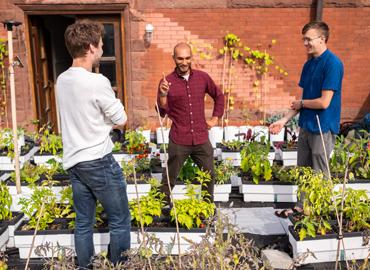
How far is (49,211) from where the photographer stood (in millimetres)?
3637

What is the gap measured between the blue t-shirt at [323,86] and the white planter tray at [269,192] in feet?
3.37

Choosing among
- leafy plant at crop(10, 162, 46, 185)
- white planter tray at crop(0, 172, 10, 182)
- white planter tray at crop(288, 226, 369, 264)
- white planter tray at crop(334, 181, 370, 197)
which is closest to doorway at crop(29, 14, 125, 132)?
white planter tray at crop(0, 172, 10, 182)

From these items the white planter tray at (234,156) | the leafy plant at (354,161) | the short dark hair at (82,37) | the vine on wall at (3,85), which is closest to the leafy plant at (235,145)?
the white planter tray at (234,156)

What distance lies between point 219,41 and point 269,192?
3276 millimetres

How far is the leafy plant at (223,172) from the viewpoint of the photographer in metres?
4.65

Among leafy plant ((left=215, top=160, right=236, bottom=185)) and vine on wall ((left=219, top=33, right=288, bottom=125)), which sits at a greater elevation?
vine on wall ((left=219, top=33, right=288, bottom=125))

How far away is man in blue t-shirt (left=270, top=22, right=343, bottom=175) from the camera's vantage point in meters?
3.42

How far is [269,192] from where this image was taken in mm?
4504

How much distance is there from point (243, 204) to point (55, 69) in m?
5.63

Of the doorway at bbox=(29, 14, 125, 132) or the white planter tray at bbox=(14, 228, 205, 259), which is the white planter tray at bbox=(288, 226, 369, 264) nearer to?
the white planter tray at bbox=(14, 228, 205, 259)

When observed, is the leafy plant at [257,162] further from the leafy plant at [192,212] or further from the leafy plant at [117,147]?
the leafy plant at [117,147]

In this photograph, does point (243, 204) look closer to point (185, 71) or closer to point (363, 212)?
point (363, 212)

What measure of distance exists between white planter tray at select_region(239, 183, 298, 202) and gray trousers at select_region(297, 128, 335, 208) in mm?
645

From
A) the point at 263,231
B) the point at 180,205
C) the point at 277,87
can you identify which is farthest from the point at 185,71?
the point at 277,87
